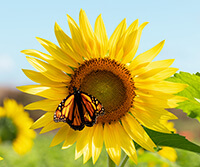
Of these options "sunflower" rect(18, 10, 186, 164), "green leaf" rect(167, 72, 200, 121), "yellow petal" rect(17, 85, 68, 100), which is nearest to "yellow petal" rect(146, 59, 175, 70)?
"sunflower" rect(18, 10, 186, 164)

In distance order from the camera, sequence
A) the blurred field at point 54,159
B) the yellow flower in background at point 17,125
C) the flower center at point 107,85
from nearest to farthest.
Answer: the flower center at point 107,85 → the yellow flower in background at point 17,125 → the blurred field at point 54,159

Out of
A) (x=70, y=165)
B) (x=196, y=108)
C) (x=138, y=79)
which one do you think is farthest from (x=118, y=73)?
(x=70, y=165)

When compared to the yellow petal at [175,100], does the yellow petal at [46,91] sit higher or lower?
higher

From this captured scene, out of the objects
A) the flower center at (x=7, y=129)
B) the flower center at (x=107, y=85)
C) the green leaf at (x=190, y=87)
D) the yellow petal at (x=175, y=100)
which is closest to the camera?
the yellow petal at (x=175, y=100)

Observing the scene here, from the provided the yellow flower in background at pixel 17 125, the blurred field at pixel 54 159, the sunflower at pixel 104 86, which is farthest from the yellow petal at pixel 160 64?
the blurred field at pixel 54 159

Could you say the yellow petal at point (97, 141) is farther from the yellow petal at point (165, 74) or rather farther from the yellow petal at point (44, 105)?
the yellow petal at point (165, 74)

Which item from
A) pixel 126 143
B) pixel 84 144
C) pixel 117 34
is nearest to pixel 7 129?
pixel 84 144

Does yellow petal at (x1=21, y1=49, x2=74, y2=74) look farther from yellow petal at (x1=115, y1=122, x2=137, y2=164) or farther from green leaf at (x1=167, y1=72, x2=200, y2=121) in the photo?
green leaf at (x1=167, y1=72, x2=200, y2=121)

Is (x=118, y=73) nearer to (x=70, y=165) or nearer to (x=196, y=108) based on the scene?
(x=196, y=108)

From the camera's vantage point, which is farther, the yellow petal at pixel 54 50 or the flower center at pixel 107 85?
the flower center at pixel 107 85
